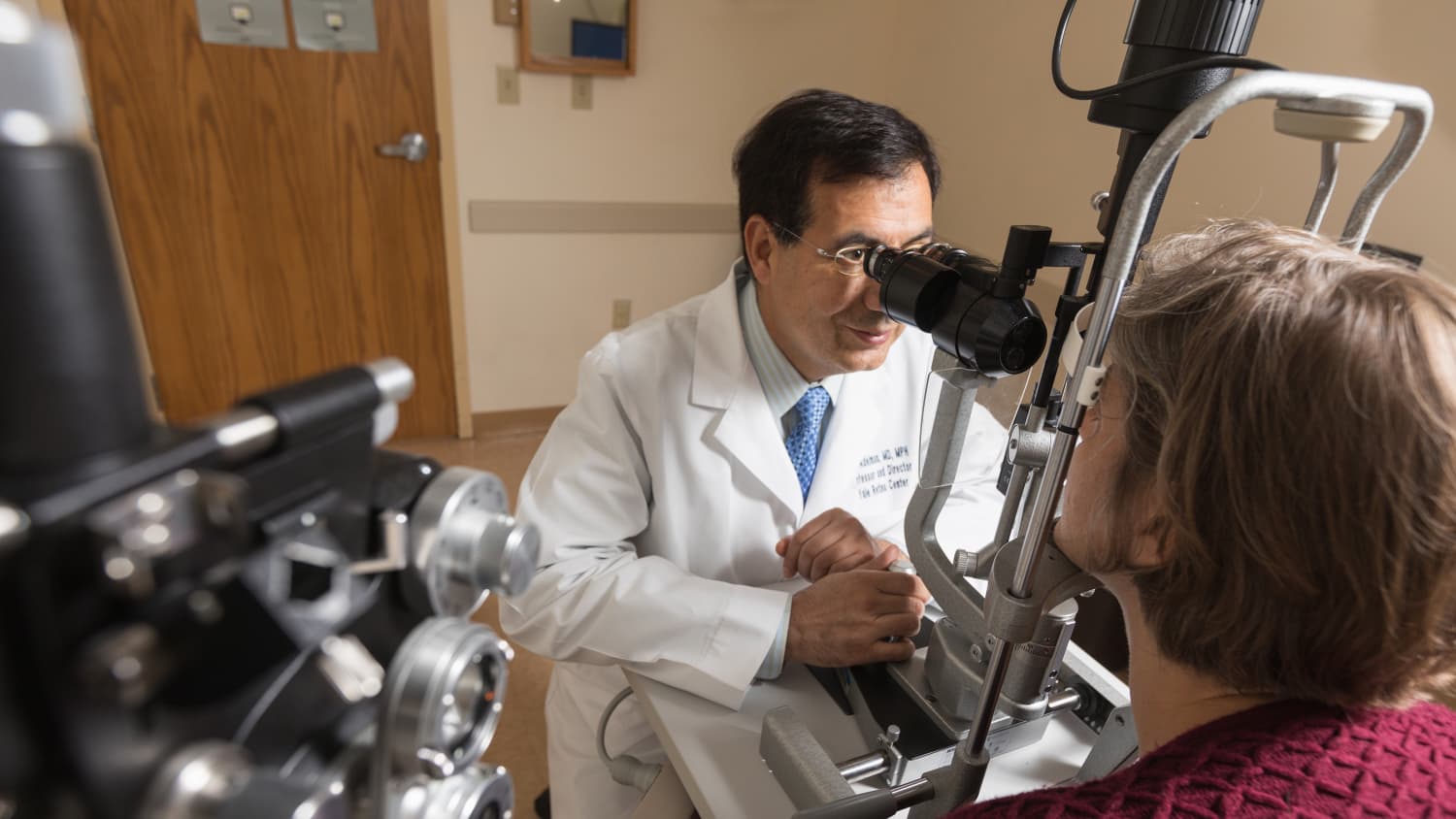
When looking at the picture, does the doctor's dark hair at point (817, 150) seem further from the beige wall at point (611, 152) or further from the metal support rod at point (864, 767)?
the beige wall at point (611, 152)

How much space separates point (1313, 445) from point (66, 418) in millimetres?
725

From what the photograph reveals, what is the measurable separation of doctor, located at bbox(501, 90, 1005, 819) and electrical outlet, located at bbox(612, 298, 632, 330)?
75.6 inches

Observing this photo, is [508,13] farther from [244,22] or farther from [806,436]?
[806,436]

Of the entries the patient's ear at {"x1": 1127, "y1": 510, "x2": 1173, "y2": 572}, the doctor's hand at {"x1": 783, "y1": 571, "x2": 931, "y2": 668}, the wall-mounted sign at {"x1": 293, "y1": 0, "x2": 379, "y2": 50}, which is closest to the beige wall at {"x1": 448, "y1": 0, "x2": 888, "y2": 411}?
the wall-mounted sign at {"x1": 293, "y1": 0, "x2": 379, "y2": 50}

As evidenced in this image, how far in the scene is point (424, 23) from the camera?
2.70 metres

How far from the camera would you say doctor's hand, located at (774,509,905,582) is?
47.3 inches

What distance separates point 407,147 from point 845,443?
213cm

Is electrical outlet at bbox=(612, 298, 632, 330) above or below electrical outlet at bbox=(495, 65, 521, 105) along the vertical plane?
below

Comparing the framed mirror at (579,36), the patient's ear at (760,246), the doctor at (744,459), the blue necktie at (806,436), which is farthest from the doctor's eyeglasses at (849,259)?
the framed mirror at (579,36)

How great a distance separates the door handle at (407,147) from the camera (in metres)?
2.80

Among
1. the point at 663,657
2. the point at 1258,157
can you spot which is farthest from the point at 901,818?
the point at 1258,157

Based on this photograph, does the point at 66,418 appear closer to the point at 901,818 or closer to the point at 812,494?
the point at 901,818

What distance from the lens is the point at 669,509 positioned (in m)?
1.31

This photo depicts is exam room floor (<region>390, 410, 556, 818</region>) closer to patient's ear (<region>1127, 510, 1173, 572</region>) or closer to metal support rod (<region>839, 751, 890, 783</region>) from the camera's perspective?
metal support rod (<region>839, 751, 890, 783</region>)
